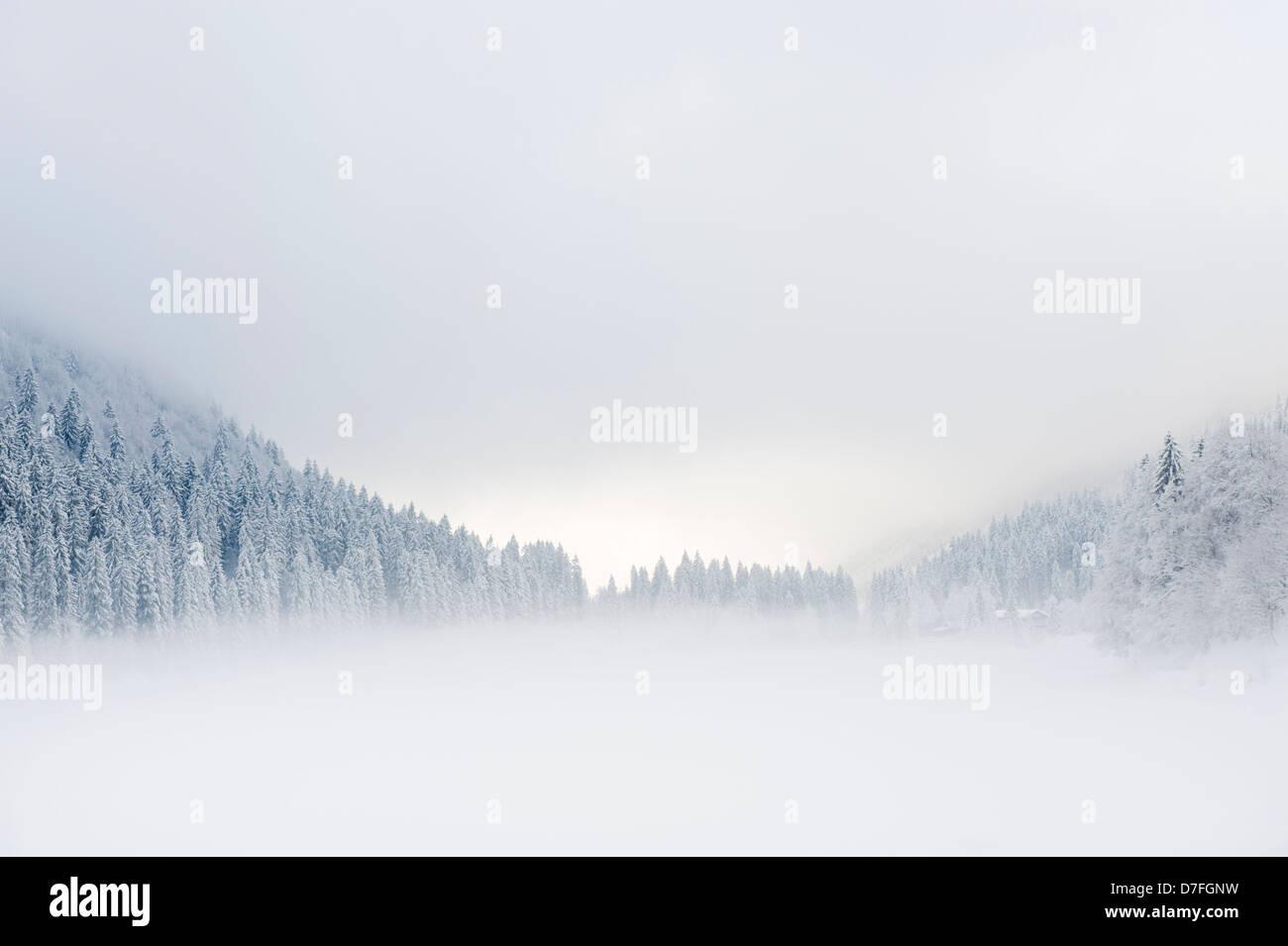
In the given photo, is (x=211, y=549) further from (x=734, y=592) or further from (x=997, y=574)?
(x=997, y=574)

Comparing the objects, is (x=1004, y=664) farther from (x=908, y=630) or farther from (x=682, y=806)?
(x=682, y=806)

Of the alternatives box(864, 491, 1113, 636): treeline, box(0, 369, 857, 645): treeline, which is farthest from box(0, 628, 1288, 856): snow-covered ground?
box(864, 491, 1113, 636): treeline

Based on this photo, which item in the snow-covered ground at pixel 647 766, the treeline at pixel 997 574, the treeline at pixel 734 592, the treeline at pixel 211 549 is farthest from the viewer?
the treeline at pixel 734 592

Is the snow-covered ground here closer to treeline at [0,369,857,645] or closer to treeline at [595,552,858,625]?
treeline at [0,369,857,645]

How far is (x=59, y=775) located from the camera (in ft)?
159

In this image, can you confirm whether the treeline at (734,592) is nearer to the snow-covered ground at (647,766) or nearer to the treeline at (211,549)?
the treeline at (211,549)

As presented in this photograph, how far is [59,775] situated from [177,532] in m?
36.4

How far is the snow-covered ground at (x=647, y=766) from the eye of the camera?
3244 centimetres

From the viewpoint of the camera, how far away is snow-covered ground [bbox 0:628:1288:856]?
32.4 m

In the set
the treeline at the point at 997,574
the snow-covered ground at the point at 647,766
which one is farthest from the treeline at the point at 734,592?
the snow-covered ground at the point at 647,766

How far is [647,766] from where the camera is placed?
45.7 metres

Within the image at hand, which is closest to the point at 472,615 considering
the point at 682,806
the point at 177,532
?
the point at 177,532

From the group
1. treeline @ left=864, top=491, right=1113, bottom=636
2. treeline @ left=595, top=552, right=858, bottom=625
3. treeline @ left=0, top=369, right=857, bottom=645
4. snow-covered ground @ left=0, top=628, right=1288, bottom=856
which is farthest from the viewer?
treeline @ left=595, top=552, right=858, bottom=625

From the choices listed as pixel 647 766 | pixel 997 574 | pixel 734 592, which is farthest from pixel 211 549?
pixel 997 574
